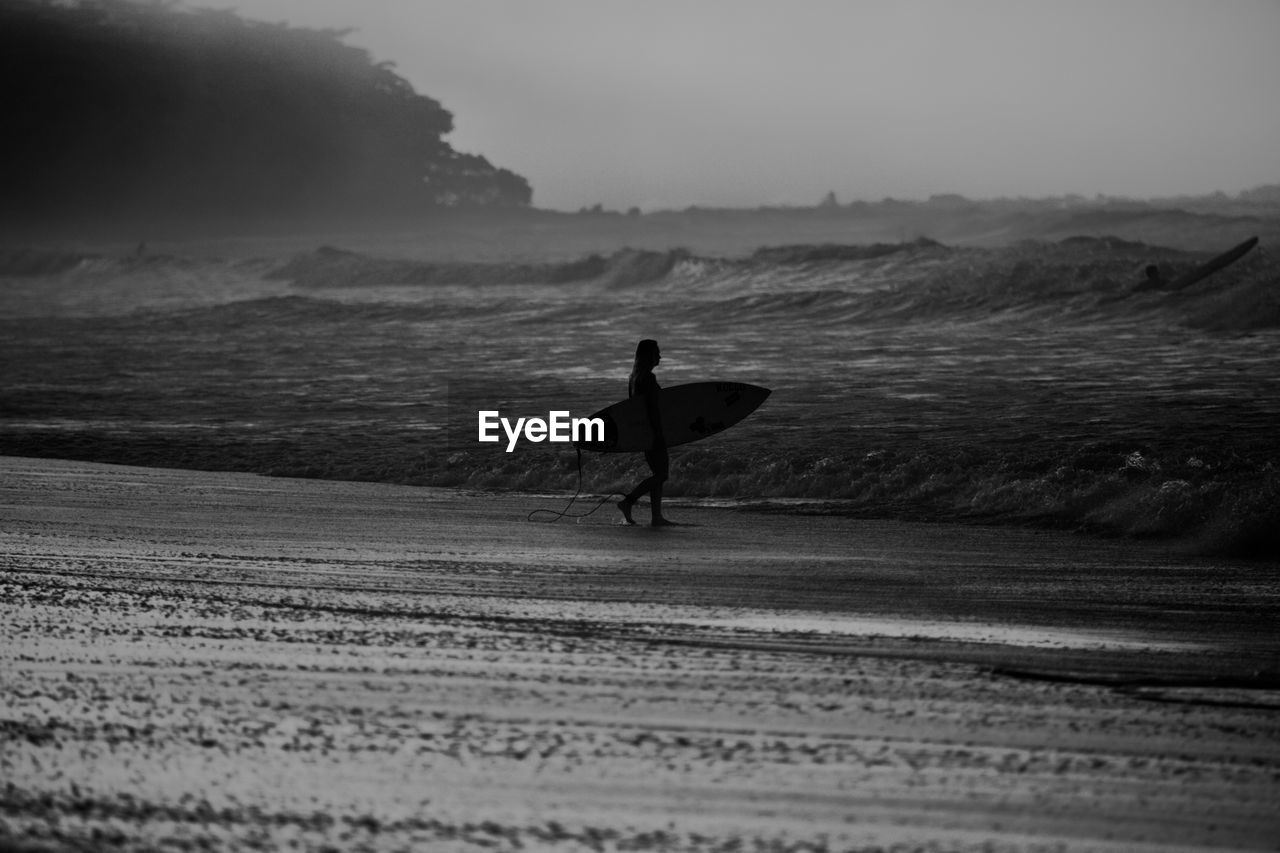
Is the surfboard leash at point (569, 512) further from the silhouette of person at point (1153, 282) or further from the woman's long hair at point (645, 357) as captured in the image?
the silhouette of person at point (1153, 282)

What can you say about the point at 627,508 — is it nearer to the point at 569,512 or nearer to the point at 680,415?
the point at 569,512

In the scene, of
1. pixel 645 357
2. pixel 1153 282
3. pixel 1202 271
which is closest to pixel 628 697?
pixel 645 357

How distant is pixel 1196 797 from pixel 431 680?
2622 mm

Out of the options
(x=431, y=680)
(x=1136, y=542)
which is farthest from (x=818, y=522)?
(x=431, y=680)

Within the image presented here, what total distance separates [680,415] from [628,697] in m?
6.75

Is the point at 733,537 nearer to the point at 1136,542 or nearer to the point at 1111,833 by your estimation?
the point at 1136,542

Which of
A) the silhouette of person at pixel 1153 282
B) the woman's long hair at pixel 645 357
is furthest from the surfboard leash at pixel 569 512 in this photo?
the silhouette of person at pixel 1153 282

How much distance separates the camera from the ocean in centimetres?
1200

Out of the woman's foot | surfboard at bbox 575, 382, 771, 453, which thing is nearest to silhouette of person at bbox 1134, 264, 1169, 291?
surfboard at bbox 575, 382, 771, 453

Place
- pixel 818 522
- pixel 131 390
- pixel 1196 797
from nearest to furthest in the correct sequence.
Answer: pixel 1196 797
pixel 818 522
pixel 131 390

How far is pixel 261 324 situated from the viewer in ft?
132

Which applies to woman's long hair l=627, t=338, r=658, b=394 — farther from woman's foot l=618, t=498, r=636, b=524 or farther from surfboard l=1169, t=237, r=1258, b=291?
surfboard l=1169, t=237, r=1258, b=291

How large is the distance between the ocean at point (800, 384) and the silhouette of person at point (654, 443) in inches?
49.6

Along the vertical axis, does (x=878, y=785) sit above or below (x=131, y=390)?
below
